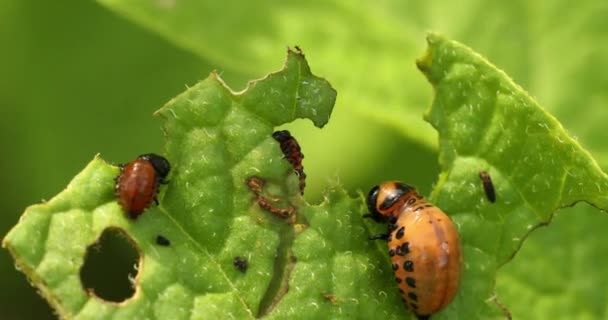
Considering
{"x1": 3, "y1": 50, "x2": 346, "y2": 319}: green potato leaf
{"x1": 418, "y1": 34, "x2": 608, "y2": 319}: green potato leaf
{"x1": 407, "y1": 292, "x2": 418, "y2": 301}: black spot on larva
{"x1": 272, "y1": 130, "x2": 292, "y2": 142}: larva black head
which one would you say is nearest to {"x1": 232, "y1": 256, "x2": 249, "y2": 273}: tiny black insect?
{"x1": 3, "y1": 50, "x2": 346, "y2": 319}: green potato leaf

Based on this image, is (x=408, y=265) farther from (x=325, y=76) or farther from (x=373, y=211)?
(x=325, y=76)

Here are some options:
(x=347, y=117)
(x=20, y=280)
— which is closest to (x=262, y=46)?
(x=347, y=117)

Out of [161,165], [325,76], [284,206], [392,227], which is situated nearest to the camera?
[161,165]

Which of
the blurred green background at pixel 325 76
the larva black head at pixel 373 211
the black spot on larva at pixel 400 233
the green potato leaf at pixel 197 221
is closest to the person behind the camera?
the green potato leaf at pixel 197 221

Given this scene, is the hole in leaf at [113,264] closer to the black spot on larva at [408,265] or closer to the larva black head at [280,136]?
the larva black head at [280,136]

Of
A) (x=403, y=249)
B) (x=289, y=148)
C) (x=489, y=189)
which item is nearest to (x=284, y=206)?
(x=289, y=148)

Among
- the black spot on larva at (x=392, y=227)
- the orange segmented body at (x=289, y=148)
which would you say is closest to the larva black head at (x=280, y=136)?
the orange segmented body at (x=289, y=148)
